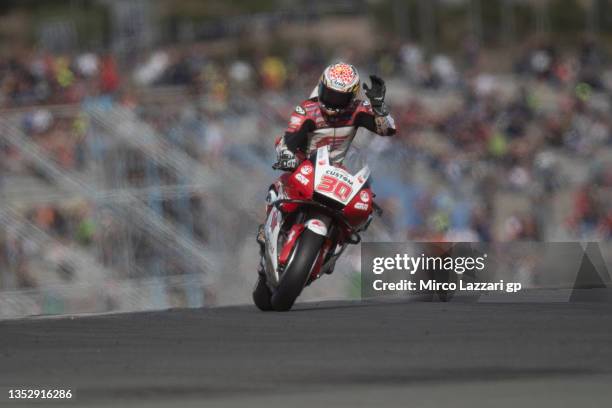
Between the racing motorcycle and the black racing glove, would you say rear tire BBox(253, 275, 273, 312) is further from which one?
the black racing glove

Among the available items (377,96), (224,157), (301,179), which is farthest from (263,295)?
(224,157)

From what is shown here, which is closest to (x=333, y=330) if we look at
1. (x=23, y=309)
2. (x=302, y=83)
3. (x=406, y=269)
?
(x=406, y=269)

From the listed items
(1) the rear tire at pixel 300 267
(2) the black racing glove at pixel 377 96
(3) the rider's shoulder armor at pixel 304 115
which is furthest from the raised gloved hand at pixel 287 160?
(2) the black racing glove at pixel 377 96

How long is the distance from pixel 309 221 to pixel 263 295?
2.67 ft

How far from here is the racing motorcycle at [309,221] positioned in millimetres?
9586

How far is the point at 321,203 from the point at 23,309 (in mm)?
9014

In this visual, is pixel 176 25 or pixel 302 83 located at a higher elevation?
pixel 176 25

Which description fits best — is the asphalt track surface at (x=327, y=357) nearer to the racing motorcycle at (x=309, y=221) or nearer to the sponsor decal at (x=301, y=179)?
the racing motorcycle at (x=309, y=221)

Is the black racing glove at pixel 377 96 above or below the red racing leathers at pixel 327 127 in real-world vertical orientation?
above

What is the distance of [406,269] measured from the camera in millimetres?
10656

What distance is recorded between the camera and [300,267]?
31.1ft

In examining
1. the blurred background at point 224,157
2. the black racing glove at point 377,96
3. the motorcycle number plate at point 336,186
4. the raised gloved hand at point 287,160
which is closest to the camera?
the motorcycle number plate at point 336,186

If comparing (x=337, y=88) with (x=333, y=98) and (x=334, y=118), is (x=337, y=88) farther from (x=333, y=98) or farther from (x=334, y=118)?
(x=334, y=118)

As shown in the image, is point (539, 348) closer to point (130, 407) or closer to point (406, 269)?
point (130, 407)
